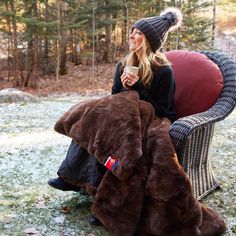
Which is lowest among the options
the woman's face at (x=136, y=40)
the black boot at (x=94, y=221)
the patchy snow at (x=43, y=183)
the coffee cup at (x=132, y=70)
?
the patchy snow at (x=43, y=183)

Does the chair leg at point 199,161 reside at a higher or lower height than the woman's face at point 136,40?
lower

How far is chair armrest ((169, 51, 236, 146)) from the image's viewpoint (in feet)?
7.91

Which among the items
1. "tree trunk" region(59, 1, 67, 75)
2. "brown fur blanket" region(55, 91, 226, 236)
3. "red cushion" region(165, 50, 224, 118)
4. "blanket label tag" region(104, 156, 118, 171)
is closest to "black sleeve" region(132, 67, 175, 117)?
"brown fur blanket" region(55, 91, 226, 236)

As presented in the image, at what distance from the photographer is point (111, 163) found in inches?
91.9

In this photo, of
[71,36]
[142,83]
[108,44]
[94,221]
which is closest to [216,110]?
[142,83]

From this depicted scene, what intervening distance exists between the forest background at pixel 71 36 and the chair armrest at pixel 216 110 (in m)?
11.5

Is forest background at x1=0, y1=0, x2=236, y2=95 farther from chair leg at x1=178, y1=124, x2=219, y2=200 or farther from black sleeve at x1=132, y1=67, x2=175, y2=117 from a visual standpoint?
black sleeve at x1=132, y1=67, x2=175, y2=117

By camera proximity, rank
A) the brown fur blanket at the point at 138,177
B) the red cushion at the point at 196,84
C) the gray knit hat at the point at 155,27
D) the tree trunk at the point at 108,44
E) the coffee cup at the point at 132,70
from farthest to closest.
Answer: the tree trunk at the point at 108,44 < the red cushion at the point at 196,84 < the gray knit hat at the point at 155,27 < the coffee cup at the point at 132,70 < the brown fur blanket at the point at 138,177

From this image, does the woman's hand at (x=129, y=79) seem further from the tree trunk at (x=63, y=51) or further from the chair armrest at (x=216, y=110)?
the tree trunk at (x=63, y=51)

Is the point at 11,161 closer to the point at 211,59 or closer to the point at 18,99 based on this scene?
the point at 211,59

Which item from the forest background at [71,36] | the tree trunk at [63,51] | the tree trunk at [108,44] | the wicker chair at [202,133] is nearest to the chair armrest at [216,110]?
the wicker chair at [202,133]

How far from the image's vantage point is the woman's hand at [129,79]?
258cm

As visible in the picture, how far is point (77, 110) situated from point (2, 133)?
332 centimetres

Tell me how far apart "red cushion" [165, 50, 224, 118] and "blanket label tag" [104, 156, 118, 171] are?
0.93m
